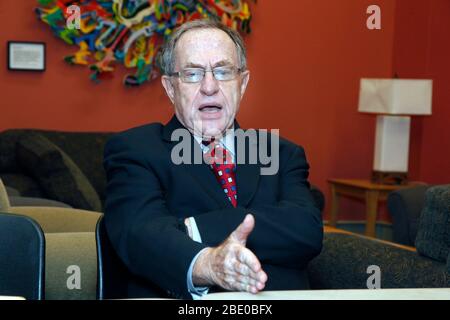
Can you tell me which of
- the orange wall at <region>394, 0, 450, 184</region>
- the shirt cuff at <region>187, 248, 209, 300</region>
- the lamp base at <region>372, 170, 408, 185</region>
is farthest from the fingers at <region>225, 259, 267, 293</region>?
the orange wall at <region>394, 0, 450, 184</region>

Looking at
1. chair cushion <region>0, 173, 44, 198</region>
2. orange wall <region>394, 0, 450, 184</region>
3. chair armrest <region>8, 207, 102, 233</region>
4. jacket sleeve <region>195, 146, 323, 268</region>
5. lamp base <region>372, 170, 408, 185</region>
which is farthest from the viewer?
orange wall <region>394, 0, 450, 184</region>

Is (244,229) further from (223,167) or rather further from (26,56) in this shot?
(26,56)

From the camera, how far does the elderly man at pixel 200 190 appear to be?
1637 mm

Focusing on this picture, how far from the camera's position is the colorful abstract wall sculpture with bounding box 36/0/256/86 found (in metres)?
5.41

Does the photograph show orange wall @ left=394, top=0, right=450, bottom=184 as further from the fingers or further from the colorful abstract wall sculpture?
the fingers

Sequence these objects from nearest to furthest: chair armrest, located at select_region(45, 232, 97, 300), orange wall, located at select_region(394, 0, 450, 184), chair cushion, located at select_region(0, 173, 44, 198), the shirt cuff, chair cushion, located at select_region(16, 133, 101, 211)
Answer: the shirt cuff
chair armrest, located at select_region(45, 232, 97, 300)
chair cushion, located at select_region(16, 133, 101, 211)
chair cushion, located at select_region(0, 173, 44, 198)
orange wall, located at select_region(394, 0, 450, 184)

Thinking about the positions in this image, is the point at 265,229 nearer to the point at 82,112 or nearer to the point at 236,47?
the point at 236,47

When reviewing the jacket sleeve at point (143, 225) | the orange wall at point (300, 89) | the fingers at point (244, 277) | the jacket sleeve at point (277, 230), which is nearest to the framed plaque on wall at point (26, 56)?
the orange wall at point (300, 89)

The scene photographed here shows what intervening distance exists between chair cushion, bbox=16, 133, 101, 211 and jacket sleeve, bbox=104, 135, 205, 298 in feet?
8.11

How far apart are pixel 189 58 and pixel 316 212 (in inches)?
18.6

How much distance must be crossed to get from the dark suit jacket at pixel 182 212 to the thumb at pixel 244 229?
0.21 m

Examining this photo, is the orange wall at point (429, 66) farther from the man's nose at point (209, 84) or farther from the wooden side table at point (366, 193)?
the man's nose at point (209, 84)

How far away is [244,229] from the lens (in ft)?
4.21

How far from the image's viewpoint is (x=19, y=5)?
5.36 metres
